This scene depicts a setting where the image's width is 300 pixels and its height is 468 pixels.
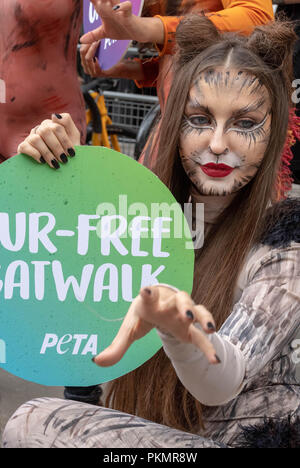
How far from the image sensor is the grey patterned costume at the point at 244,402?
120 centimetres

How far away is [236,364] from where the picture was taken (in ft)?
3.66

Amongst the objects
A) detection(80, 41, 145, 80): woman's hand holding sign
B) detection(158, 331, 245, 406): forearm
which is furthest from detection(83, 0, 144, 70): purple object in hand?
detection(158, 331, 245, 406): forearm

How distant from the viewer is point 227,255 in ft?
4.57

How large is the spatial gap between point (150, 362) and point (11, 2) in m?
1.00

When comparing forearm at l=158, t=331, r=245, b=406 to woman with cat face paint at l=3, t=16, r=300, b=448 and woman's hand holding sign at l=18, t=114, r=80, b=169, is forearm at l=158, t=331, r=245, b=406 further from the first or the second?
woman's hand holding sign at l=18, t=114, r=80, b=169

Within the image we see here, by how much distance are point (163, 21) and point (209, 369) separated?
982 millimetres

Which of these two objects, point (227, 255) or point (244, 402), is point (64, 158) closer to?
point (227, 255)

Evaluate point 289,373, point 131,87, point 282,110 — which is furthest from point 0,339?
point 131,87

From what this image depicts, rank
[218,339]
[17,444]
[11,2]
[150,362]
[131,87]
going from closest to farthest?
[218,339]
[17,444]
[150,362]
[11,2]
[131,87]

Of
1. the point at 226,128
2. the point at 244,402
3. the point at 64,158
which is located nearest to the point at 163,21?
the point at 226,128

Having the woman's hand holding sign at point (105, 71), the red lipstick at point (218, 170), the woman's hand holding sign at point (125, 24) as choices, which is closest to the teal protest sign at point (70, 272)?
the red lipstick at point (218, 170)

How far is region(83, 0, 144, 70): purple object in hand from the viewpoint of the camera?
1.76 metres

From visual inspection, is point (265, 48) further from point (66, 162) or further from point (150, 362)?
point (150, 362)

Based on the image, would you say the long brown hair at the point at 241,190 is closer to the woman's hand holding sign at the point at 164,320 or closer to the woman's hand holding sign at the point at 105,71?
the woman's hand holding sign at the point at 164,320
